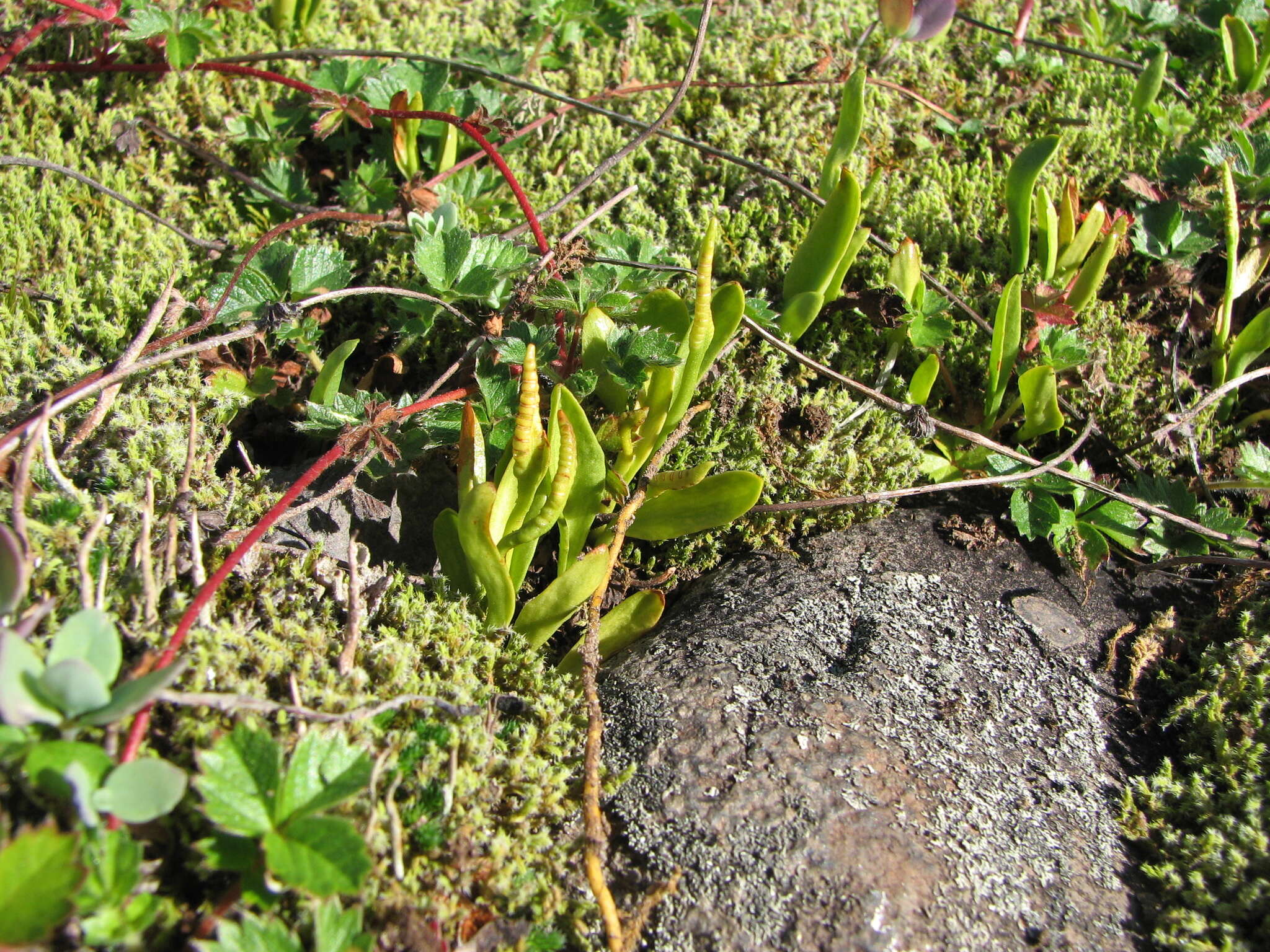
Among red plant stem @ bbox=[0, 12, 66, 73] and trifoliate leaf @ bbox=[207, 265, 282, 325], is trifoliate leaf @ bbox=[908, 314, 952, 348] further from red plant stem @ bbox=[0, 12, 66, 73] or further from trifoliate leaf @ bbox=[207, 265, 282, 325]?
red plant stem @ bbox=[0, 12, 66, 73]

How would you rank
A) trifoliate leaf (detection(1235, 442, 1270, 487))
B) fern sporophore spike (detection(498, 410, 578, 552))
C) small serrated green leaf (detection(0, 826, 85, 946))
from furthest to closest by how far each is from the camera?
trifoliate leaf (detection(1235, 442, 1270, 487)), fern sporophore spike (detection(498, 410, 578, 552)), small serrated green leaf (detection(0, 826, 85, 946))

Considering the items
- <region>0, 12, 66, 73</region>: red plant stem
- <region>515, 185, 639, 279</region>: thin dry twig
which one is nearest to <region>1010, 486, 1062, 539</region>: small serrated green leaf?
<region>515, 185, 639, 279</region>: thin dry twig

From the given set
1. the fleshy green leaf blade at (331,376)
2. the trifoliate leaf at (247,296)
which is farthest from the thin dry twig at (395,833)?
the trifoliate leaf at (247,296)

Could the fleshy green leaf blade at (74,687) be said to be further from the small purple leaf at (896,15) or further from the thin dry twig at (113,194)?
the small purple leaf at (896,15)

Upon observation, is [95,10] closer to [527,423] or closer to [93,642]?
[527,423]

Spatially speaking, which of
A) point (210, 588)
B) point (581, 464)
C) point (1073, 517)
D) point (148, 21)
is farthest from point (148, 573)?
point (1073, 517)

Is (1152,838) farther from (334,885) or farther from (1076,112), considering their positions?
(1076,112)

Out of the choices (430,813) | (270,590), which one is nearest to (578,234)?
(270,590)
